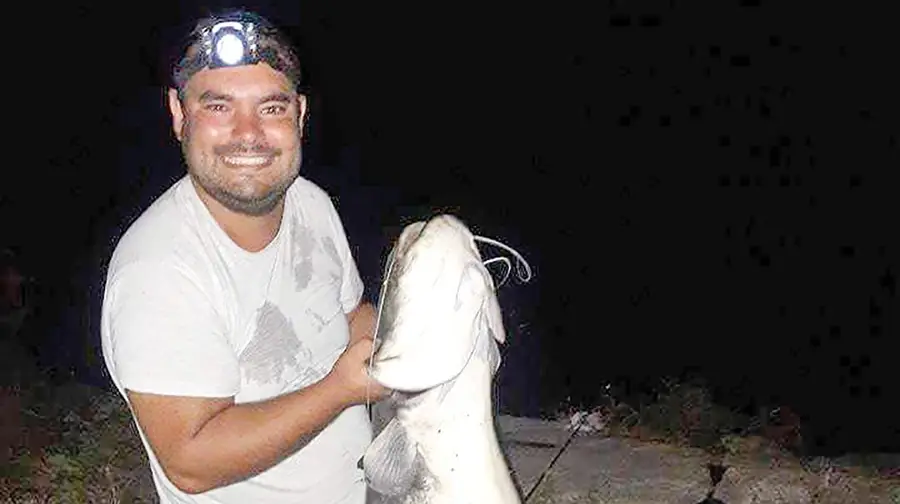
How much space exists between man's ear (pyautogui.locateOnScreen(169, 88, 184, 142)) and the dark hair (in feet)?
0.10

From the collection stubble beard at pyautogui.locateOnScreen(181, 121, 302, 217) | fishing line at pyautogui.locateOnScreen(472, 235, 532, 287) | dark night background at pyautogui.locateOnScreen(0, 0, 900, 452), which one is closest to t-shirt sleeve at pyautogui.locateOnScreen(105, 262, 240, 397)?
stubble beard at pyautogui.locateOnScreen(181, 121, 302, 217)

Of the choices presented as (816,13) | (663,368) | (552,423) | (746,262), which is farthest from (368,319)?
(816,13)

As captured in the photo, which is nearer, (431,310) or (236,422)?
(431,310)

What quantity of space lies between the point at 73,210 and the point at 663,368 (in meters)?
14.1

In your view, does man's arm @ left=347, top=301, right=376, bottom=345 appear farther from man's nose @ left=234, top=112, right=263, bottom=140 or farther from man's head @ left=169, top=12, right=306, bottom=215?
man's nose @ left=234, top=112, right=263, bottom=140

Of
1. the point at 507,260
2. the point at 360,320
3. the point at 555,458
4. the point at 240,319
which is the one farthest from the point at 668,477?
the point at 240,319

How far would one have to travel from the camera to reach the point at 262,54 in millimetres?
2715

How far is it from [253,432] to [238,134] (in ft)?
2.65

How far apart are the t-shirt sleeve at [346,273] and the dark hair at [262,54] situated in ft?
1.98

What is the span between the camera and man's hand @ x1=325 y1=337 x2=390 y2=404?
7.93 feet

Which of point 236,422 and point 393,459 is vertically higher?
point 236,422

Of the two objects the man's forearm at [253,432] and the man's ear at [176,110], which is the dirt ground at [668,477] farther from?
the man's ear at [176,110]

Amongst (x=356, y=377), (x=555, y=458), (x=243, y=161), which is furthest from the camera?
(x=555, y=458)

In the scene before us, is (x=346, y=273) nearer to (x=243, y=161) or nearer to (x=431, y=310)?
(x=243, y=161)
